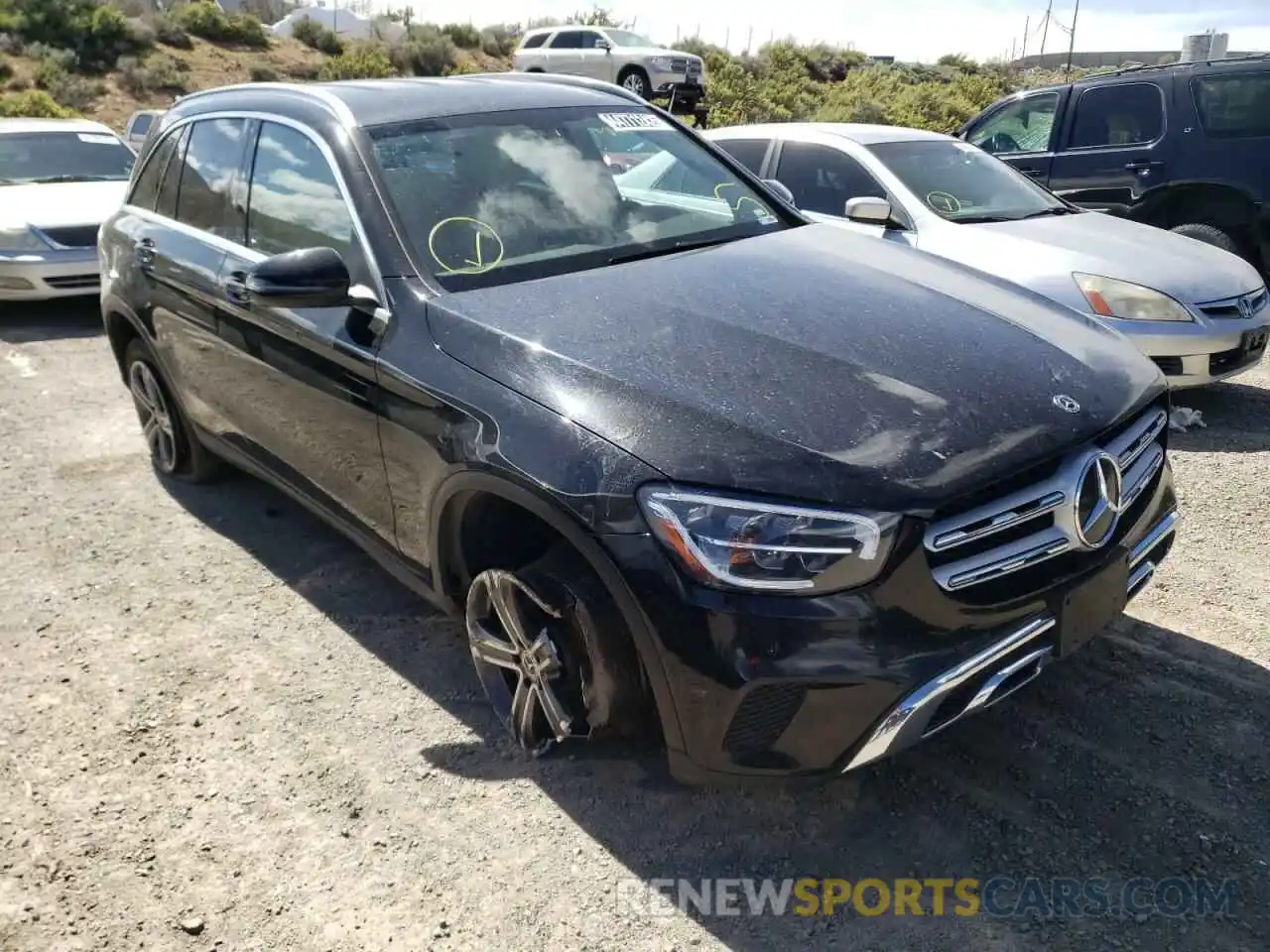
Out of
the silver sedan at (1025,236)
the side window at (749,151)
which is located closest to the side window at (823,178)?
the silver sedan at (1025,236)

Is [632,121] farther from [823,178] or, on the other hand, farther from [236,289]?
[823,178]

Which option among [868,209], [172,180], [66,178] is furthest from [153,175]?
[66,178]

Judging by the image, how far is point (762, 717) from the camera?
2264 mm

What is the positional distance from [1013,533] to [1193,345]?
368 cm

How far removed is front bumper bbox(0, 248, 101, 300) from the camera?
8.05m

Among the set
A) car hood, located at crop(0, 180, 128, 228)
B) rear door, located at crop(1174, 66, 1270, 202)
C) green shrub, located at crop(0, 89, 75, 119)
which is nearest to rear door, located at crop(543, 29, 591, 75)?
green shrub, located at crop(0, 89, 75, 119)

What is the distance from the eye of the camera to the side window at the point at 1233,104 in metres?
7.50

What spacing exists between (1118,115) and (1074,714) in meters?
6.60

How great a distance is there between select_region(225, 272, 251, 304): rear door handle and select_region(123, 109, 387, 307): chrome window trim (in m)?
0.11

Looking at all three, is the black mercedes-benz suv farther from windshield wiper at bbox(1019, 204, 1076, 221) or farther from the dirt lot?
windshield wiper at bbox(1019, 204, 1076, 221)

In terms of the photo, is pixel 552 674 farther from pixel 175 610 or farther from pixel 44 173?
pixel 44 173

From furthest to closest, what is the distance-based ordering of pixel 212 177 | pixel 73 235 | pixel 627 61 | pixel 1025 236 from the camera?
pixel 627 61 < pixel 73 235 < pixel 1025 236 < pixel 212 177

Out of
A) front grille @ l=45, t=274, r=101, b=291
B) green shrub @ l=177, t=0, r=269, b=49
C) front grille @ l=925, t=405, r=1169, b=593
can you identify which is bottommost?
front grille @ l=45, t=274, r=101, b=291

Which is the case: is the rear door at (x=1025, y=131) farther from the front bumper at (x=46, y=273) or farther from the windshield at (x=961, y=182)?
the front bumper at (x=46, y=273)
